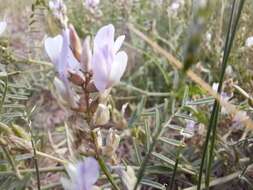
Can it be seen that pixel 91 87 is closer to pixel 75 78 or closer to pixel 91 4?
pixel 75 78

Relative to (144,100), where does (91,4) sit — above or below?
above

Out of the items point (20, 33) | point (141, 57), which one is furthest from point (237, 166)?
point (20, 33)

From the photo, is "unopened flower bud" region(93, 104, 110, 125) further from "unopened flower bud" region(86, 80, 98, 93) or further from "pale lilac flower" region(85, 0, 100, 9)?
"pale lilac flower" region(85, 0, 100, 9)

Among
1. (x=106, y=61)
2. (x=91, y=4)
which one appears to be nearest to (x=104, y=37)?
(x=106, y=61)

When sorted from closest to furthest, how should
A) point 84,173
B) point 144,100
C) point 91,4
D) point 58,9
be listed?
point 84,173
point 144,100
point 58,9
point 91,4

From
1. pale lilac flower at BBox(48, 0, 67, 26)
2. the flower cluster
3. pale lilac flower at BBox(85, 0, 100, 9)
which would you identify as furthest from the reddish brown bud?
pale lilac flower at BBox(85, 0, 100, 9)

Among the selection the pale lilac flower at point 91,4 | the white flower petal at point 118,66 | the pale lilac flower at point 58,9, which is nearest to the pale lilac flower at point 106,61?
the white flower petal at point 118,66
